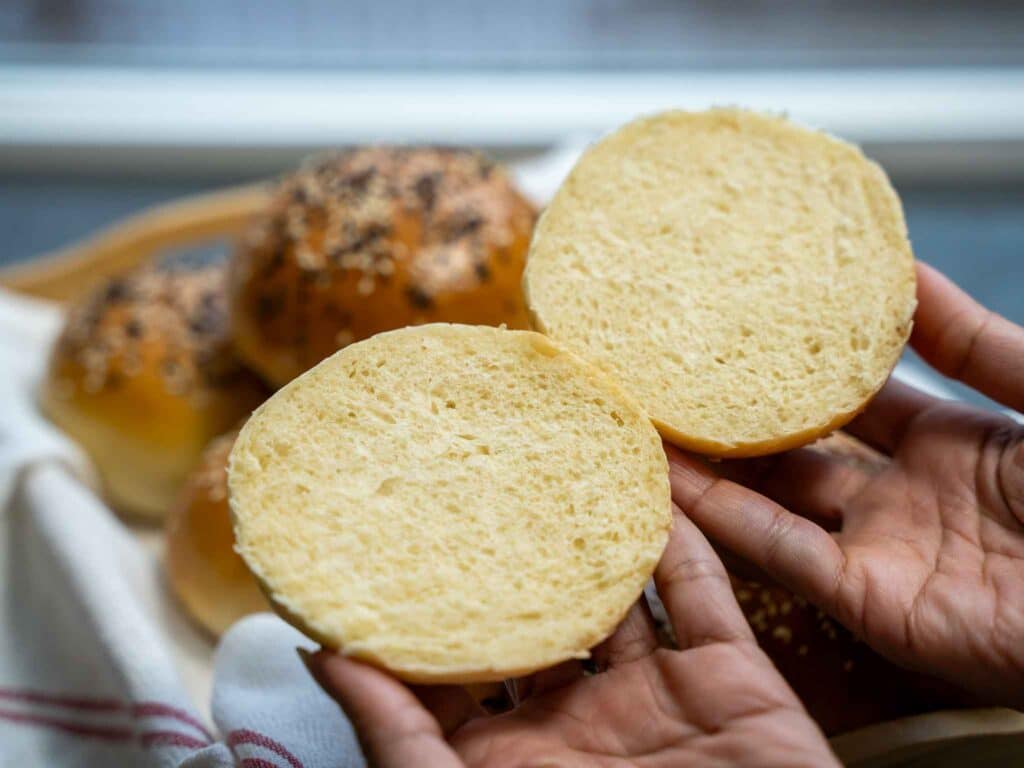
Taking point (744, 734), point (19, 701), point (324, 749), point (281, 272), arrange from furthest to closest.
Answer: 1. point (281, 272)
2. point (19, 701)
3. point (324, 749)
4. point (744, 734)

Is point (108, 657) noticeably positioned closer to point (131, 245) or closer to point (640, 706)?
point (640, 706)

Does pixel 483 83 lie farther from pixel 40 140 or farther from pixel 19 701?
pixel 19 701

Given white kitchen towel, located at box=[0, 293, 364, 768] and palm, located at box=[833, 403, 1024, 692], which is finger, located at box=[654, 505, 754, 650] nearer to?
palm, located at box=[833, 403, 1024, 692]

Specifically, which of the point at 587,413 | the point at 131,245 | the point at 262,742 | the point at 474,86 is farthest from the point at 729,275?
the point at 474,86

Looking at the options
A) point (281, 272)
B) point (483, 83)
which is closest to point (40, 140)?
point (483, 83)

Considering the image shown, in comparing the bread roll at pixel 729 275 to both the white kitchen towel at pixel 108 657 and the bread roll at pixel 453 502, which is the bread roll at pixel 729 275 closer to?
the bread roll at pixel 453 502

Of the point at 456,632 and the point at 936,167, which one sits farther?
the point at 936,167

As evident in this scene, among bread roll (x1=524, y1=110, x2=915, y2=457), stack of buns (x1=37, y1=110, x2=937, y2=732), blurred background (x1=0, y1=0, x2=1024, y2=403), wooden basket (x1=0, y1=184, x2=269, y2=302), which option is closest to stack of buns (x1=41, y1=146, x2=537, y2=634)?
stack of buns (x1=37, y1=110, x2=937, y2=732)
